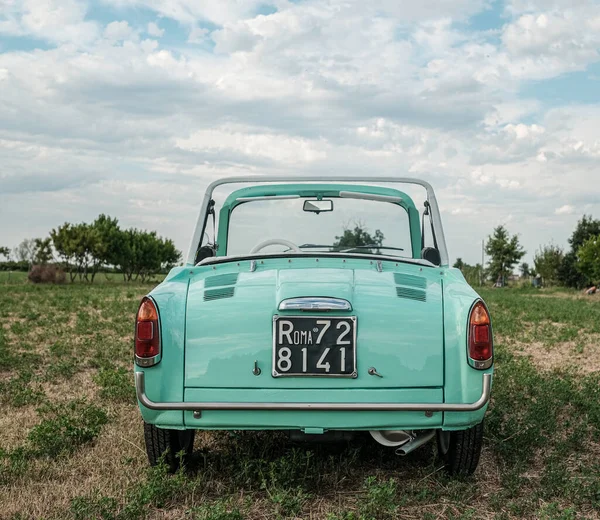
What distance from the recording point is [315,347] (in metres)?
3.73

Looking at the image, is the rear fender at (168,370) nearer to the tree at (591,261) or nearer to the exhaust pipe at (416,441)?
the exhaust pipe at (416,441)

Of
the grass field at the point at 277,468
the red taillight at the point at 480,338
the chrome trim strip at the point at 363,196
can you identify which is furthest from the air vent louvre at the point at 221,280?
the chrome trim strip at the point at 363,196

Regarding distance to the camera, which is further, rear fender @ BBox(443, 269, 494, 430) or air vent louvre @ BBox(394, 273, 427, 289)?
air vent louvre @ BBox(394, 273, 427, 289)

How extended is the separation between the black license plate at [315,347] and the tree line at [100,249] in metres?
54.7

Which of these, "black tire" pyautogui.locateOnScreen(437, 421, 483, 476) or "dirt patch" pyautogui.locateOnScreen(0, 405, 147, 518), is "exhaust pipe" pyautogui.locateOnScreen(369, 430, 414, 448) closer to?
"black tire" pyautogui.locateOnScreen(437, 421, 483, 476)

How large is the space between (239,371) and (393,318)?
89 centimetres

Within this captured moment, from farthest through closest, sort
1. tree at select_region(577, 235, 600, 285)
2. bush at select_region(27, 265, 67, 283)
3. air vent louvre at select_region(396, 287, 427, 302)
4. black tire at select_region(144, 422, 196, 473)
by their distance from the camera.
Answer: bush at select_region(27, 265, 67, 283)
tree at select_region(577, 235, 600, 285)
black tire at select_region(144, 422, 196, 473)
air vent louvre at select_region(396, 287, 427, 302)

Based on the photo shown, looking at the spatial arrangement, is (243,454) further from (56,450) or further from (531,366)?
(531,366)

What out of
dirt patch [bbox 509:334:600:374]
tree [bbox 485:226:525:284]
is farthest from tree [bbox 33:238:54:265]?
dirt patch [bbox 509:334:600:374]

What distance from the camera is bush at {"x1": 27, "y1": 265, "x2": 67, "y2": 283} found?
5234 centimetres

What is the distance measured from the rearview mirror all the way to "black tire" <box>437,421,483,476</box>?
1957mm

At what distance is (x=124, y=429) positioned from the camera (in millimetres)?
5582

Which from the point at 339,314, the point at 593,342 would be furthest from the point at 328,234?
the point at 593,342

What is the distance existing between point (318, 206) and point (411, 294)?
169 cm
